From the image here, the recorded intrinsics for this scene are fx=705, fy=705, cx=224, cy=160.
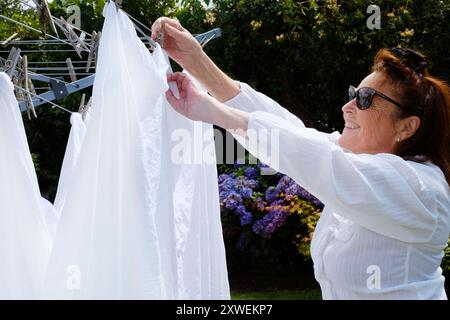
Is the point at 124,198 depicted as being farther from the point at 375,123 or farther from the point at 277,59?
the point at 277,59

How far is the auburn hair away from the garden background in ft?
11.5

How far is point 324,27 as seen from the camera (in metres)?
5.57

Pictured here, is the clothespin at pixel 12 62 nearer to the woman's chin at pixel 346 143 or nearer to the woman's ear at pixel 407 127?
the woman's chin at pixel 346 143

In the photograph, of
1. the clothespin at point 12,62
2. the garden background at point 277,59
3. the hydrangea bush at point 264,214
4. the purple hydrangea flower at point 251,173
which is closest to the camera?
the clothespin at point 12,62

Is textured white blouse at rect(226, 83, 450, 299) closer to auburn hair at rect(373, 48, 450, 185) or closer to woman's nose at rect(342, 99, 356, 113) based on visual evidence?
auburn hair at rect(373, 48, 450, 185)

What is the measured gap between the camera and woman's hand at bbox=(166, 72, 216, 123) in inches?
57.7

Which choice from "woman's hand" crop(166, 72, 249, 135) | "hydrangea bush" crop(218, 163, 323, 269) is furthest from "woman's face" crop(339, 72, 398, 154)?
"hydrangea bush" crop(218, 163, 323, 269)

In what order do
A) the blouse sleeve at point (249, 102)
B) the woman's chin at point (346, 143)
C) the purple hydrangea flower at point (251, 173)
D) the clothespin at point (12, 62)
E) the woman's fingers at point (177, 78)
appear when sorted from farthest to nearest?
the purple hydrangea flower at point (251, 173) → the clothespin at point (12, 62) → the blouse sleeve at point (249, 102) → the woman's chin at point (346, 143) → the woman's fingers at point (177, 78)

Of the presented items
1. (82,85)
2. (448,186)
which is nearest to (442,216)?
(448,186)

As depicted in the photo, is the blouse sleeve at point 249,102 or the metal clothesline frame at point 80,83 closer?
the blouse sleeve at point 249,102

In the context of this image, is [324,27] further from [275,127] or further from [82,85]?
[275,127]

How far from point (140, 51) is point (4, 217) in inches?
20.6

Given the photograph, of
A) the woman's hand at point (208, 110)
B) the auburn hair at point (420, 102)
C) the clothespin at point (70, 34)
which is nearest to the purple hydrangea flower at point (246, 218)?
the clothespin at point (70, 34)

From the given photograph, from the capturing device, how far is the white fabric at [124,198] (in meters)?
1.43
